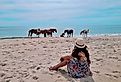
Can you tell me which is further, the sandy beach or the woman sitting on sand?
the sandy beach

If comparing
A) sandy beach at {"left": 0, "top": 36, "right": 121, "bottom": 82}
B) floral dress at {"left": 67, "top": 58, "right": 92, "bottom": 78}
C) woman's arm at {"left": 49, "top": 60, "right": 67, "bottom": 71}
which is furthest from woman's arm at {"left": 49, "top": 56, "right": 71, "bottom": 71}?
floral dress at {"left": 67, "top": 58, "right": 92, "bottom": 78}

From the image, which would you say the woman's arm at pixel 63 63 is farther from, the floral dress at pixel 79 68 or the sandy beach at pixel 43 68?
the floral dress at pixel 79 68

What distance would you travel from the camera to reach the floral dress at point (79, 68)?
857 cm

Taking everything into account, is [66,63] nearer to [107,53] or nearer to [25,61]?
[25,61]

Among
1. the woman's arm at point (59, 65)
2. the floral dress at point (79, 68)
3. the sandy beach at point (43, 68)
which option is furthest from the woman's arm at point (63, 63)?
the floral dress at point (79, 68)

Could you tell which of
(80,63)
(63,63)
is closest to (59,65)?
(63,63)

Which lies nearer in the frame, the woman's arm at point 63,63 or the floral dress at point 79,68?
the floral dress at point 79,68

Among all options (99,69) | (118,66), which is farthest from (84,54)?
(118,66)

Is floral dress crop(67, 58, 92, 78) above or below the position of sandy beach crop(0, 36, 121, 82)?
above

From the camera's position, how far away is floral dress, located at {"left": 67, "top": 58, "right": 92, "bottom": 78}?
8570mm

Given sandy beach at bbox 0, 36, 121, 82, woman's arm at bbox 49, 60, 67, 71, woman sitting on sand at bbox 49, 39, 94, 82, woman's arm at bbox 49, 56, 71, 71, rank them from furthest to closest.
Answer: woman's arm at bbox 49, 60, 67, 71
woman's arm at bbox 49, 56, 71, 71
sandy beach at bbox 0, 36, 121, 82
woman sitting on sand at bbox 49, 39, 94, 82

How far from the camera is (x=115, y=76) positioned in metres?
9.06

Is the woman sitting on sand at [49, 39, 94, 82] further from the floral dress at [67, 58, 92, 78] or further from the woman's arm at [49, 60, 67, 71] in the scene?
the woman's arm at [49, 60, 67, 71]

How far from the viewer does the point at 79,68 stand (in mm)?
8594
